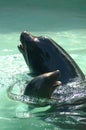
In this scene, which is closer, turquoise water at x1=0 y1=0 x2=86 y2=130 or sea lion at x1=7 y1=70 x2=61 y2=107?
sea lion at x1=7 y1=70 x2=61 y2=107

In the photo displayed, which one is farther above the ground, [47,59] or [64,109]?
[47,59]

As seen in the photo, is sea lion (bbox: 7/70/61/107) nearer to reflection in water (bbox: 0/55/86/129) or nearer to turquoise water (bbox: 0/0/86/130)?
reflection in water (bbox: 0/55/86/129)

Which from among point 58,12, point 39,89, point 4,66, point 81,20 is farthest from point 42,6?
point 39,89

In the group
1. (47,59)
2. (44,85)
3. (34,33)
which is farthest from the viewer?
(34,33)

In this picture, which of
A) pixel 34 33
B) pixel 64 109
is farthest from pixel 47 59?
pixel 34 33

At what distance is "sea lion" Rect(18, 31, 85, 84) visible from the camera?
129 inches

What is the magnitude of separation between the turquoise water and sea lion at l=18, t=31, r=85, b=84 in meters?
0.25

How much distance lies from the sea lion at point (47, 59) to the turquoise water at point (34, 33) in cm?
25

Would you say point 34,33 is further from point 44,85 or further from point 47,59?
point 44,85

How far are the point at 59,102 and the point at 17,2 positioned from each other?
612 cm

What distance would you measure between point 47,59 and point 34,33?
3138mm

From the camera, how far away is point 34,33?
21.1 feet

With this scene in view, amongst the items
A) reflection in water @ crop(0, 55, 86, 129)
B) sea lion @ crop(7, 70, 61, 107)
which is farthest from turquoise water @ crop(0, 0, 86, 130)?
sea lion @ crop(7, 70, 61, 107)

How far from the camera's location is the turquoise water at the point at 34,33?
2914 millimetres
